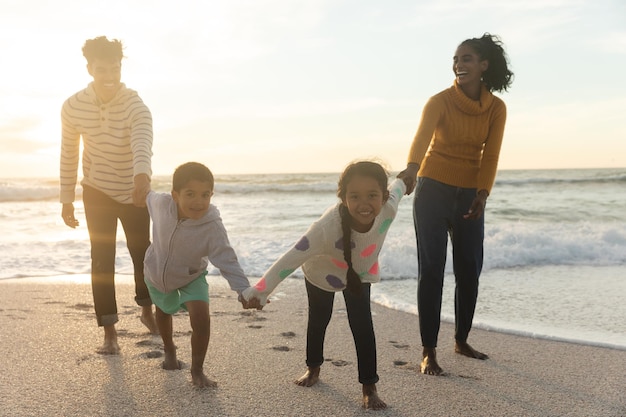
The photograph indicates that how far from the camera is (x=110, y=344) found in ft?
11.9

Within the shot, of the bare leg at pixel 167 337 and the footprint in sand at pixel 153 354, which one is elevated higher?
the bare leg at pixel 167 337

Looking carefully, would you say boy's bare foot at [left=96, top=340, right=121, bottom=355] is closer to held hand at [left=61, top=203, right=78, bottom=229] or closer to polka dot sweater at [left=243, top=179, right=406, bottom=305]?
held hand at [left=61, top=203, right=78, bottom=229]

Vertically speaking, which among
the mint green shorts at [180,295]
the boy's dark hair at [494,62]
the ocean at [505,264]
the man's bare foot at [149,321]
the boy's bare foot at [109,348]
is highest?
the boy's dark hair at [494,62]

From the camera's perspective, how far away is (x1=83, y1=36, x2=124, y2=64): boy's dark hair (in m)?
3.51

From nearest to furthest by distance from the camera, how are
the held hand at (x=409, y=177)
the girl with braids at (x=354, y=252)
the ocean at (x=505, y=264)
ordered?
the girl with braids at (x=354, y=252)
the held hand at (x=409, y=177)
the ocean at (x=505, y=264)

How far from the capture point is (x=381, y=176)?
2.75 m

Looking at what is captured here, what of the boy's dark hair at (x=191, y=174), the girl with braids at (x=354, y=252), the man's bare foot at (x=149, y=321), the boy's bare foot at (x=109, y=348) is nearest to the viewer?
the girl with braids at (x=354, y=252)

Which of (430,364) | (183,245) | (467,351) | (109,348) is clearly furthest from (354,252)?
(109,348)

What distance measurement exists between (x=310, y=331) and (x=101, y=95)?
1.90 metres

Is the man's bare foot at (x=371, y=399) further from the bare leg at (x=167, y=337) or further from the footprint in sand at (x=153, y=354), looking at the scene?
the footprint in sand at (x=153, y=354)

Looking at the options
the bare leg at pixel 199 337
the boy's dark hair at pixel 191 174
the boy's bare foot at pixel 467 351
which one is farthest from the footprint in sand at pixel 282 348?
the boy's dark hair at pixel 191 174

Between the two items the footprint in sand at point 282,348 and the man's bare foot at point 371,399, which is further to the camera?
the footprint in sand at point 282,348

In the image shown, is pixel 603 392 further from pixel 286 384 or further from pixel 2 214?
pixel 2 214

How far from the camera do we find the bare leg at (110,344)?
3.58 m
